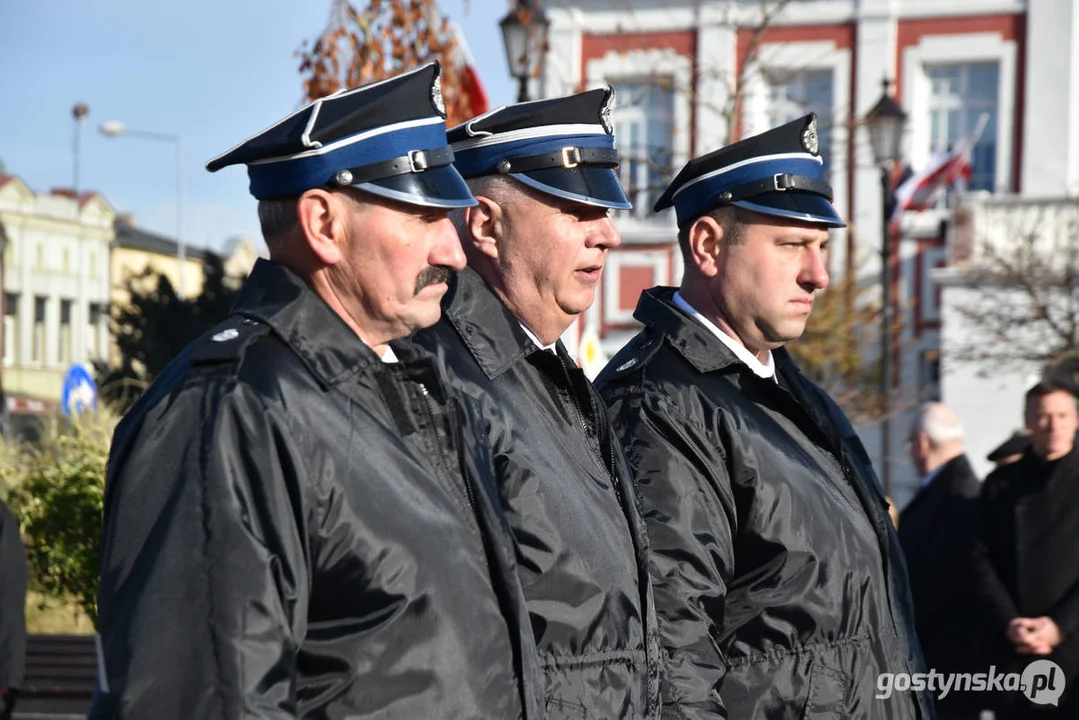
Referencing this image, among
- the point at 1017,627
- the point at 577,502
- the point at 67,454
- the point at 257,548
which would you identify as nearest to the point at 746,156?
the point at 577,502

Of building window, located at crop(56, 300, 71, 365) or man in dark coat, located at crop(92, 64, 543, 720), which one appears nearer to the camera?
man in dark coat, located at crop(92, 64, 543, 720)

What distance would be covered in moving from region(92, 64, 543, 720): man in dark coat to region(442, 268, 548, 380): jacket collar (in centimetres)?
47

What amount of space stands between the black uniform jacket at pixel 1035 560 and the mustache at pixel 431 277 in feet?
13.4

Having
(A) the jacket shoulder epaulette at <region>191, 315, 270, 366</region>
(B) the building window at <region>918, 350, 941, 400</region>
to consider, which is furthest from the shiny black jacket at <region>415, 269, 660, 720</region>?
(B) the building window at <region>918, 350, 941, 400</region>

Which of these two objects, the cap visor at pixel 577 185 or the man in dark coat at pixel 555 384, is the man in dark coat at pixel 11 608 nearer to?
the man in dark coat at pixel 555 384

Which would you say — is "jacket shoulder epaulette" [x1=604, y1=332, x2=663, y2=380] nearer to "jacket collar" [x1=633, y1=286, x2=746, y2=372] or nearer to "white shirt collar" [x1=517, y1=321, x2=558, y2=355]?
"jacket collar" [x1=633, y1=286, x2=746, y2=372]

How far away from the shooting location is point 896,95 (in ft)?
89.7

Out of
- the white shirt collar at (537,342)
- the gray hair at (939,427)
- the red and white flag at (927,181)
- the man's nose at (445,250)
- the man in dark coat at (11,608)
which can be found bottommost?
the man in dark coat at (11,608)

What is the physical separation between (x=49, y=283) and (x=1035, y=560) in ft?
165

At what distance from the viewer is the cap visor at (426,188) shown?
2727 millimetres

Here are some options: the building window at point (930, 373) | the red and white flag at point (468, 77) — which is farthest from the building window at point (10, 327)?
the red and white flag at point (468, 77)

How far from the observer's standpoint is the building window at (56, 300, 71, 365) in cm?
5438

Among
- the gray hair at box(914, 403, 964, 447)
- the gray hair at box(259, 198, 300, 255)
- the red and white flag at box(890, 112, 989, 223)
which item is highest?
the red and white flag at box(890, 112, 989, 223)

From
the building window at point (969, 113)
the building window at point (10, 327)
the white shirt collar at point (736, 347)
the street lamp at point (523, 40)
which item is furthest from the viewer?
the building window at point (10, 327)
